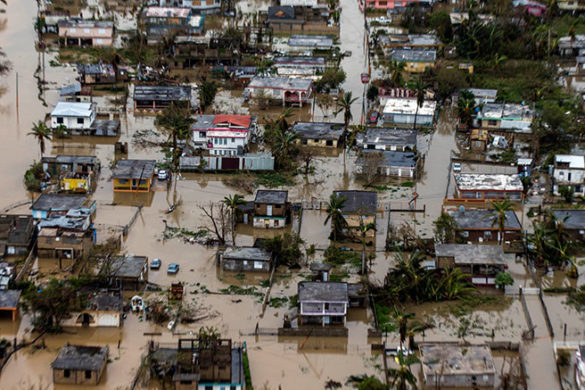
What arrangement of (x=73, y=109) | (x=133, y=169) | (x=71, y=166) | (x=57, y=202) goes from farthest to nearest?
(x=73, y=109)
(x=71, y=166)
(x=133, y=169)
(x=57, y=202)

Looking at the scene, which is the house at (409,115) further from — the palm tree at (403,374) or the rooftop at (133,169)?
the palm tree at (403,374)

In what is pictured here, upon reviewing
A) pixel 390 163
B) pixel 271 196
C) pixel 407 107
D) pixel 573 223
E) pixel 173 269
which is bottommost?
pixel 173 269

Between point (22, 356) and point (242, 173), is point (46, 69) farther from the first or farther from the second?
point (22, 356)

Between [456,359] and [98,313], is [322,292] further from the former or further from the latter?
[98,313]

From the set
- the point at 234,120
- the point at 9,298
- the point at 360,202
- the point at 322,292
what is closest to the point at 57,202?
the point at 9,298

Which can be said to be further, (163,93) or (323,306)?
(163,93)

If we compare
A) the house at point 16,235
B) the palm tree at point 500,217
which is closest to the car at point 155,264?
the house at point 16,235
